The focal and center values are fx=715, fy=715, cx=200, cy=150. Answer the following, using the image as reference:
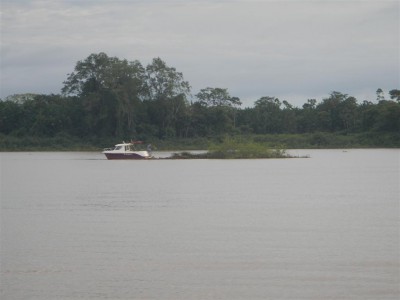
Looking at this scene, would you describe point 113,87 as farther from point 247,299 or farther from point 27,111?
point 247,299

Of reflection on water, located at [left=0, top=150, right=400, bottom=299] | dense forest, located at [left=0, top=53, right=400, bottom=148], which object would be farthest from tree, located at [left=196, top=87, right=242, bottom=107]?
reflection on water, located at [left=0, top=150, right=400, bottom=299]

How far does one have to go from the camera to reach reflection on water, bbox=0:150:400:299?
1280cm

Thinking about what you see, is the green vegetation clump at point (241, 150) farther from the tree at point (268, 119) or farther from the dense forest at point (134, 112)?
the tree at point (268, 119)

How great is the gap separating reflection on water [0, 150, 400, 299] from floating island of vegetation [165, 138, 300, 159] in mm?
32010

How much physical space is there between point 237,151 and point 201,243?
48.5 m

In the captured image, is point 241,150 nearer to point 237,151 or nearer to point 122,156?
point 237,151

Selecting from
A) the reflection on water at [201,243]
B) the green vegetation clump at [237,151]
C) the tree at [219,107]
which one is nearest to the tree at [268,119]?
the tree at [219,107]

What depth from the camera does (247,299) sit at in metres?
12.0

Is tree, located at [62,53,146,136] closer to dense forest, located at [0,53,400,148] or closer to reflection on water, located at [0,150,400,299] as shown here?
dense forest, located at [0,53,400,148]

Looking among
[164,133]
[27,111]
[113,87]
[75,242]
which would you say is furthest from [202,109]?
[75,242]

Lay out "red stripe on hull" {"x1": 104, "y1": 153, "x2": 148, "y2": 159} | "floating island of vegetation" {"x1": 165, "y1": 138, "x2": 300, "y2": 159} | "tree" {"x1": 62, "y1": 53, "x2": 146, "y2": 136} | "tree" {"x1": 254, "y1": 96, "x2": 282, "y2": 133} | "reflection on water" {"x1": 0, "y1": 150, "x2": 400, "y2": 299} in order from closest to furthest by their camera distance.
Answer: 1. "reflection on water" {"x1": 0, "y1": 150, "x2": 400, "y2": 299}
2. "red stripe on hull" {"x1": 104, "y1": 153, "x2": 148, "y2": 159}
3. "floating island of vegetation" {"x1": 165, "y1": 138, "x2": 300, "y2": 159}
4. "tree" {"x1": 62, "y1": 53, "x2": 146, "y2": 136}
5. "tree" {"x1": 254, "y1": 96, "x2": 282, "y2": 133}

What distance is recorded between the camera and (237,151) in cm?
6550

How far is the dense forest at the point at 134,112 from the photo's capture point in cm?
8762

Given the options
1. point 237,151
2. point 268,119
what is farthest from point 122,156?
point 268,119
